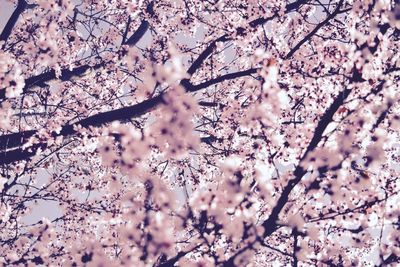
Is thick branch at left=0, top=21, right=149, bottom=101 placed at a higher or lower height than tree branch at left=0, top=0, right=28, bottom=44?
lower

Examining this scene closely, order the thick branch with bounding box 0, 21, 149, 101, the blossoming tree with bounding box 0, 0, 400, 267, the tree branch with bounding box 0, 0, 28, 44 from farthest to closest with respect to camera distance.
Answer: the tree branch with bounding box 0, 0, 28, 44 < the thick branch with bounding box 0, 21, 149, 101 < the blossoming tree with bounding box 0, 0, 400, 267

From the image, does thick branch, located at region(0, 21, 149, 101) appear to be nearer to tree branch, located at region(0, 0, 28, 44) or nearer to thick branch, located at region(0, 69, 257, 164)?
thick branch, located at region(0, 69, 257, 164)

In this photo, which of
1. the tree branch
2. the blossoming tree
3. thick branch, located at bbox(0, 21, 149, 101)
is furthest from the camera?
the tree branch

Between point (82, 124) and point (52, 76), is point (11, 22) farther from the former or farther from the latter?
point (82, 124)

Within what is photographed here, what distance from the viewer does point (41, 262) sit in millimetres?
4848

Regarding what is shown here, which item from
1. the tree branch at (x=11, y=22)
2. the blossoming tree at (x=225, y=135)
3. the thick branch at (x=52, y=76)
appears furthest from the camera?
the tree branch at (x=11, y=22)

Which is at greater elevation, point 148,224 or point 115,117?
point 115,117

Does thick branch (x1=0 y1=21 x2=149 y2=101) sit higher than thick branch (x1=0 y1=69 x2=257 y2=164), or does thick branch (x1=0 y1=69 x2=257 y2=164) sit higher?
thick branch (x1=0 y1=21 x2=149 y2=101)

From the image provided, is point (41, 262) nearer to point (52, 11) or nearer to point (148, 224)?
point (148, 224)

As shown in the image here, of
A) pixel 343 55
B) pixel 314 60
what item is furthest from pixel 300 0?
pixel 343 55

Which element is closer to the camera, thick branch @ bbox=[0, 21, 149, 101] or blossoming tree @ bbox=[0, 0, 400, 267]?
blossoming tree @ bbox=[0, 0, 400, 267]

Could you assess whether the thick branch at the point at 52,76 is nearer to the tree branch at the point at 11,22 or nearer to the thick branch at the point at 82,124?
the thick branch at the point at 82,124

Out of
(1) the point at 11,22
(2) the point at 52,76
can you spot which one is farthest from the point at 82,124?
(1) the point at 11,22

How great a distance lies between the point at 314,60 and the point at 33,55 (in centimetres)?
472
